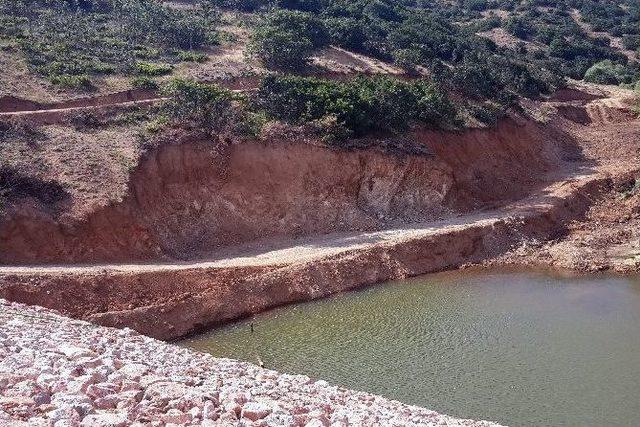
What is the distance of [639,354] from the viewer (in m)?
20.7

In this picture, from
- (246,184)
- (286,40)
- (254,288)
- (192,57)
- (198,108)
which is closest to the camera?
(254,288)

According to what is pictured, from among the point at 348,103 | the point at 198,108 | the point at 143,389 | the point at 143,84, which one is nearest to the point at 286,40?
the point at 143,84

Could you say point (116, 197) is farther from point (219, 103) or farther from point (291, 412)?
point (291, 412)

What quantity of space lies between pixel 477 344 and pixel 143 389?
12.3 meters

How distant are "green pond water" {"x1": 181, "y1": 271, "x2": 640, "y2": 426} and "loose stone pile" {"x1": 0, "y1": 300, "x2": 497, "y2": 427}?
233 centimetres

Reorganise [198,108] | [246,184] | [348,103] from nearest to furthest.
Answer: [246,184], [198,108], [348,103]

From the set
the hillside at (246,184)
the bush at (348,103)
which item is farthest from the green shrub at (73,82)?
the bush at (348,103)

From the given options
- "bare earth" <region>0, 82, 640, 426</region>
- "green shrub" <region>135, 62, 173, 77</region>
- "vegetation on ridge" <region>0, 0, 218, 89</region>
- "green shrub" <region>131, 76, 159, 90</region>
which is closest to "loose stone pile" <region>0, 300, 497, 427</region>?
"bare earth" <region>0, 82, 640, 426</region>

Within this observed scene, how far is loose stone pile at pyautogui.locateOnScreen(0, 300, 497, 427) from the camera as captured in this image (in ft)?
37.5

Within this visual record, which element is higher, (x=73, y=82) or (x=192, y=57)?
(x=192, y=57)

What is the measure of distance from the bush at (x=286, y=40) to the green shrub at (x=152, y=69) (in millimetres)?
6658

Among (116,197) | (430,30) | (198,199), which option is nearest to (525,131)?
(430,30)

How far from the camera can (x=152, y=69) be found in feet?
131

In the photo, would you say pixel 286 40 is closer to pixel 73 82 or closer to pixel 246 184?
pixel 73 82
